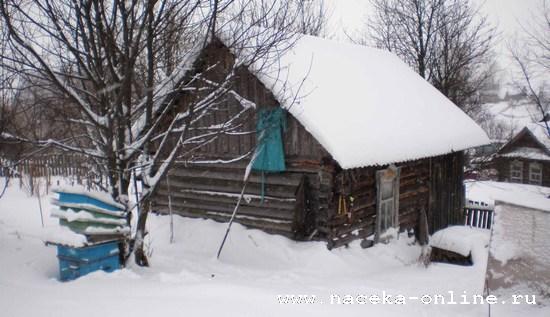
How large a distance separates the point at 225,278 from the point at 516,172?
3171 centimetres

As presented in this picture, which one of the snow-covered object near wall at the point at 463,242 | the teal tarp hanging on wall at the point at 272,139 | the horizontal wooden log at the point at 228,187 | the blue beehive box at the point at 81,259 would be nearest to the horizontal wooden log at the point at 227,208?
the horizontal wooden log at the point at 228,187

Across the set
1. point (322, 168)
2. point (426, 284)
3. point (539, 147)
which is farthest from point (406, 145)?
point (539, 147)

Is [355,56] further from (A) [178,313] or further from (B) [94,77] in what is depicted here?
(A) [178,313]

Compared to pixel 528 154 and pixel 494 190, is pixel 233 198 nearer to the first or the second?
pixel 494 190

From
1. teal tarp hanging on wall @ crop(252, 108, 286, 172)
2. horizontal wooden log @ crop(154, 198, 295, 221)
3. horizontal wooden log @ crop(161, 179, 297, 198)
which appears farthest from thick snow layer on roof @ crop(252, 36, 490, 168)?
horizontal wooden log @ crop(154, 198, 295, 221)

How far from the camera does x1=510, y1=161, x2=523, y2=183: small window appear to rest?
3102cm

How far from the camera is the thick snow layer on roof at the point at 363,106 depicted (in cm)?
758

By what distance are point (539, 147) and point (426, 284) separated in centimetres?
2711

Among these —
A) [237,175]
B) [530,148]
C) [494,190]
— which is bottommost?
[494,190]

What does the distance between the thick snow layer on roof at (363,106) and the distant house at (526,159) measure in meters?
19.5

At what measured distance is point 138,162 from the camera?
620 cm

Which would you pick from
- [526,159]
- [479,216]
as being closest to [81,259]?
[479,216]

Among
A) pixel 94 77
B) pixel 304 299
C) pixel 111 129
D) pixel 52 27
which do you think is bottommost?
pixel 304 299

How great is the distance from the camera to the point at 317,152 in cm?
777
